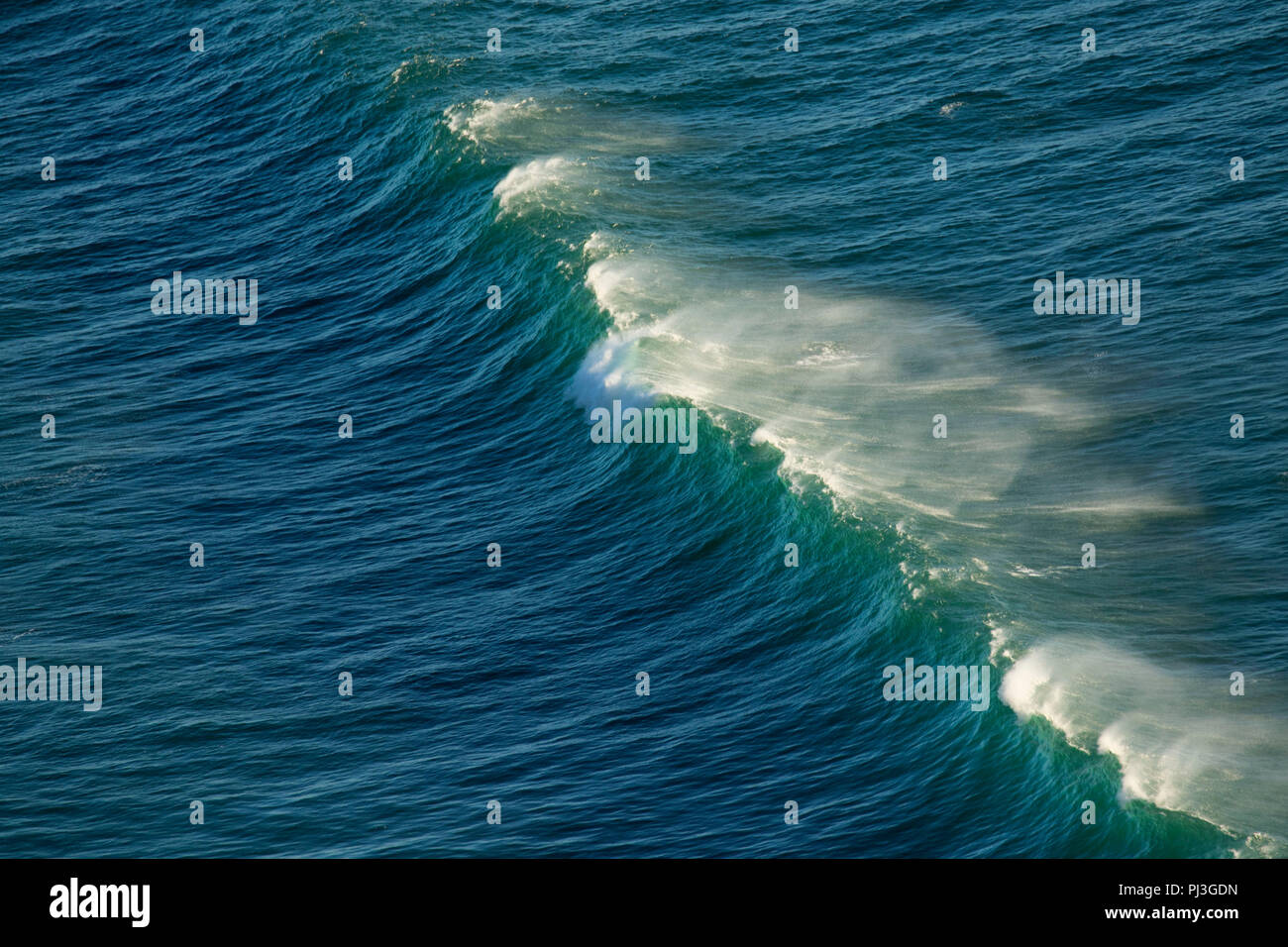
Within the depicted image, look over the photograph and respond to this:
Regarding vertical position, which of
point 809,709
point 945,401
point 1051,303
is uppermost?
point 1051,303

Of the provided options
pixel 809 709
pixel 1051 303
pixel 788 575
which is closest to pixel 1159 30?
pixel 1051 303

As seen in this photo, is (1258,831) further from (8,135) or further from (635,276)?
(8,135)

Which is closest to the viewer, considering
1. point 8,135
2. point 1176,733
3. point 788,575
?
point 1176,733

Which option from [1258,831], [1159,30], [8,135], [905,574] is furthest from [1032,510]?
[8,135]

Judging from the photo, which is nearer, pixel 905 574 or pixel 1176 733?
pixel 1176 733

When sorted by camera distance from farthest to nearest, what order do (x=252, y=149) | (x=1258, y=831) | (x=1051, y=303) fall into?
(x=252, y=149)
(x=1051, y=303)
(x=1258, y=831)

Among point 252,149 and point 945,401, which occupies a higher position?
point 252,149
